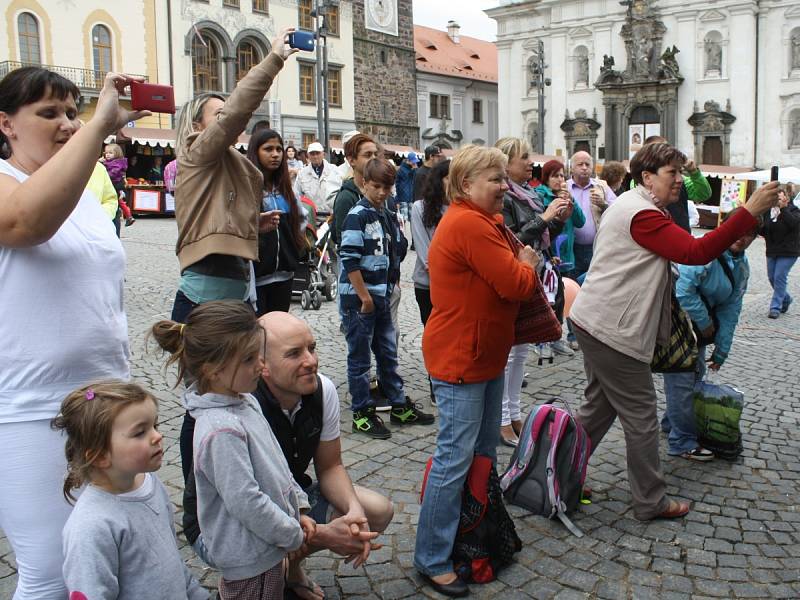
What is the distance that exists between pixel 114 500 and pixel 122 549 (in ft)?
0.45

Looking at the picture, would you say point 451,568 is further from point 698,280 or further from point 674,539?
point 698,280

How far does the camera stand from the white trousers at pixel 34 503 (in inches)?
85.8

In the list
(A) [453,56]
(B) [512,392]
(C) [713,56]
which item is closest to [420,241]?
(B) [512,392]

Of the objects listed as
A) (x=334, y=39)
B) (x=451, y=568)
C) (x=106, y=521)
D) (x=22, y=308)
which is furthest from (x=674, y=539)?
(x=334, y=39)

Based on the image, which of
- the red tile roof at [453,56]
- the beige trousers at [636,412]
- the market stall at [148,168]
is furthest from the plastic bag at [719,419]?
the red tile roof at [453,56]

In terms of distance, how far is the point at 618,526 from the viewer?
4.02 m

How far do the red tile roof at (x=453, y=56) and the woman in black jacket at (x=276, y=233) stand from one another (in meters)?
49.4

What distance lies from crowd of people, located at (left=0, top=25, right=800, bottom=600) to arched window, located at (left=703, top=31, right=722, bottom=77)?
42.1 meters

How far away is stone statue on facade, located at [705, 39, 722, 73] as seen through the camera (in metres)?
42.5

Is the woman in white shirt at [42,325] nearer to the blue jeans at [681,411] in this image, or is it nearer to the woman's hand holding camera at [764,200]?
the woman's hand holding camera at [764,200]

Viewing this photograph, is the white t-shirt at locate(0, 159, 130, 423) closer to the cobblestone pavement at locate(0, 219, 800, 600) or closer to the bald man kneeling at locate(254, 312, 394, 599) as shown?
the cobblestone pavement at locate(0, 219, 800, 600)

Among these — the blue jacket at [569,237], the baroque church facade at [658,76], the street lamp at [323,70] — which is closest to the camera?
the blue jacket at [569,237]

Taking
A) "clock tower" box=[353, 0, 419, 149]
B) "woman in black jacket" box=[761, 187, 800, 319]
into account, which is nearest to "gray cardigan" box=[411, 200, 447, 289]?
"woman in black jacket" box=[761, 187, 800, 319]

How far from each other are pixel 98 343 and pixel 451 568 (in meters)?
1.88
